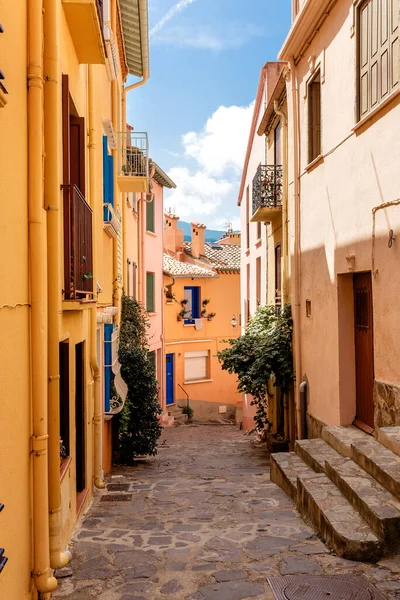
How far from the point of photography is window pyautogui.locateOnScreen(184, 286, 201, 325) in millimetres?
27750

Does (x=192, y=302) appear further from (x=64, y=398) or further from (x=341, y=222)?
(x=64, y=398)

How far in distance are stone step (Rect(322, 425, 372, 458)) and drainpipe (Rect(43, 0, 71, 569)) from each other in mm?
3886

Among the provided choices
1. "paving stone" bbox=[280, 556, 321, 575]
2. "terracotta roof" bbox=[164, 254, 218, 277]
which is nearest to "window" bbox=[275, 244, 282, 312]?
"paving stone" bbox=[280, 556, 321, 575]

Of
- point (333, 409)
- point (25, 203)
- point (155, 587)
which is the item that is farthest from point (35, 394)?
point (333, 409)

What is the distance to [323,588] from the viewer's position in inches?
188

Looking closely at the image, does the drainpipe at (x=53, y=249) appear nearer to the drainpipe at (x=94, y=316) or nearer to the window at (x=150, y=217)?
the drainpipe at (x=94, y=316)

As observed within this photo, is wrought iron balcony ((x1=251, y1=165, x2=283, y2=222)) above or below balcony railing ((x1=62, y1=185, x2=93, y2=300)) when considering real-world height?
above

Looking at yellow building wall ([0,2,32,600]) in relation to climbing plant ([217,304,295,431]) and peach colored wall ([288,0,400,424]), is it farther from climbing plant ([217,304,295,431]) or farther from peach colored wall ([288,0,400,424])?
climbing plant ([217,304,295,431])

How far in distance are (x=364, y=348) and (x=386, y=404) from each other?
1.54m

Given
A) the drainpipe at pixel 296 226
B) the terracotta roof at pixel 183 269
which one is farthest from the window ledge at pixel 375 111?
the terracotta roof at pixel 183 269

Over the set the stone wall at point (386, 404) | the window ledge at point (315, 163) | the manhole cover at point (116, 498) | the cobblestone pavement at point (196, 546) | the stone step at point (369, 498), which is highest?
the window ledge at point (315, 163)

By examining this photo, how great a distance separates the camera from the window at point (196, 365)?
27105mm

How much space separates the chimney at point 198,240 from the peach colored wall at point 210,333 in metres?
2.47

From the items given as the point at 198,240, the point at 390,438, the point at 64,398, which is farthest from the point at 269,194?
the point at 198,240
